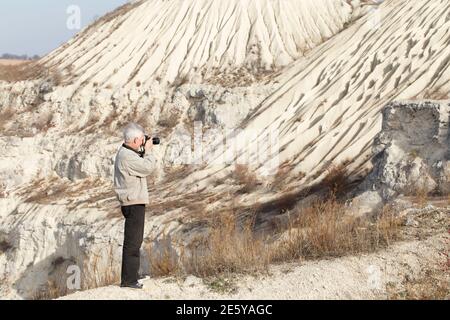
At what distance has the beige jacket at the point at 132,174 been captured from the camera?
5926mm

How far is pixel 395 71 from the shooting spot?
62.3ft

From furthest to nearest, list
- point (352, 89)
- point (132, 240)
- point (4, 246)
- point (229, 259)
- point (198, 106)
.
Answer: point (198, 106)
point (4, 246)
point (352, 89)
point (229, 259)
point (132, 240)

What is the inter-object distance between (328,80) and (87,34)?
58.5 feet

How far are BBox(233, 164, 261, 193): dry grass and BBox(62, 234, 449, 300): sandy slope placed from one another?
10999 millimetres

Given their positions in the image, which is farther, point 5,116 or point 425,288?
point 5,116

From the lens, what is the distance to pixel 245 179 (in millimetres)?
18000

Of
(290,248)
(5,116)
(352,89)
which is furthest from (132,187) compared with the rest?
(5,116)

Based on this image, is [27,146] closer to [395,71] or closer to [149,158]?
[395,71]

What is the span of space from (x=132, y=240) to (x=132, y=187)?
56cm

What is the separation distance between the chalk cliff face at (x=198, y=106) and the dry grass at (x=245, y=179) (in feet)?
0.77

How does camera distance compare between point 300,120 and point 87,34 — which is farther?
point 87,34

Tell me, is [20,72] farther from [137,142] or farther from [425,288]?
[425,288]

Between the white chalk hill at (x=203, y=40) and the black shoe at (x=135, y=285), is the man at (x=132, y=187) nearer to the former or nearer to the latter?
the black shoe at (x=135, y=285)
